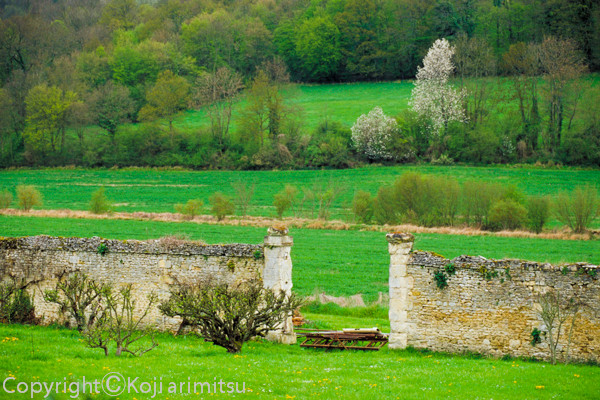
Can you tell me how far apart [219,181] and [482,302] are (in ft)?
139

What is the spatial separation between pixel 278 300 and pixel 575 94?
48383mm

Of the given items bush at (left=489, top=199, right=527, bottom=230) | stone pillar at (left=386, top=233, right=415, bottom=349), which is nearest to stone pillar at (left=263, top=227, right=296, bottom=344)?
stone pillar at (left=386, top=233, right=415, bottom=349)

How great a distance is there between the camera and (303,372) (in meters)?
12.5

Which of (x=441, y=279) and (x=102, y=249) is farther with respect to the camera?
(x=102, y=249)

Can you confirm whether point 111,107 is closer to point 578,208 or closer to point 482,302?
point 578,208

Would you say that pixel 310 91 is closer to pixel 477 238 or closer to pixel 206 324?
pixel 477 238

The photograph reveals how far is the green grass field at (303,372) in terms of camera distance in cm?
1091

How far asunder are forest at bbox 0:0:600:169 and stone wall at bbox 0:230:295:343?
4140cm

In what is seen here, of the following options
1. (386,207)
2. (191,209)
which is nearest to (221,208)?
(191,209)

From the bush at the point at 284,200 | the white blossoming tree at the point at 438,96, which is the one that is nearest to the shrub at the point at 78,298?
the bush at the point at 284,200

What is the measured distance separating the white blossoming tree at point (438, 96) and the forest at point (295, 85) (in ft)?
1.51

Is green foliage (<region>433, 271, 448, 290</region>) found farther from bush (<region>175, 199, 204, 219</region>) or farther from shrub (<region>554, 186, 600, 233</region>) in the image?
bush (<region>175, 199, 204, 219</region>)

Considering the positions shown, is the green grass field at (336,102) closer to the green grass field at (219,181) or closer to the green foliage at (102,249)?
the green grass field at (219,181)

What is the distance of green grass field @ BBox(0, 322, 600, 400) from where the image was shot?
35.8ft
